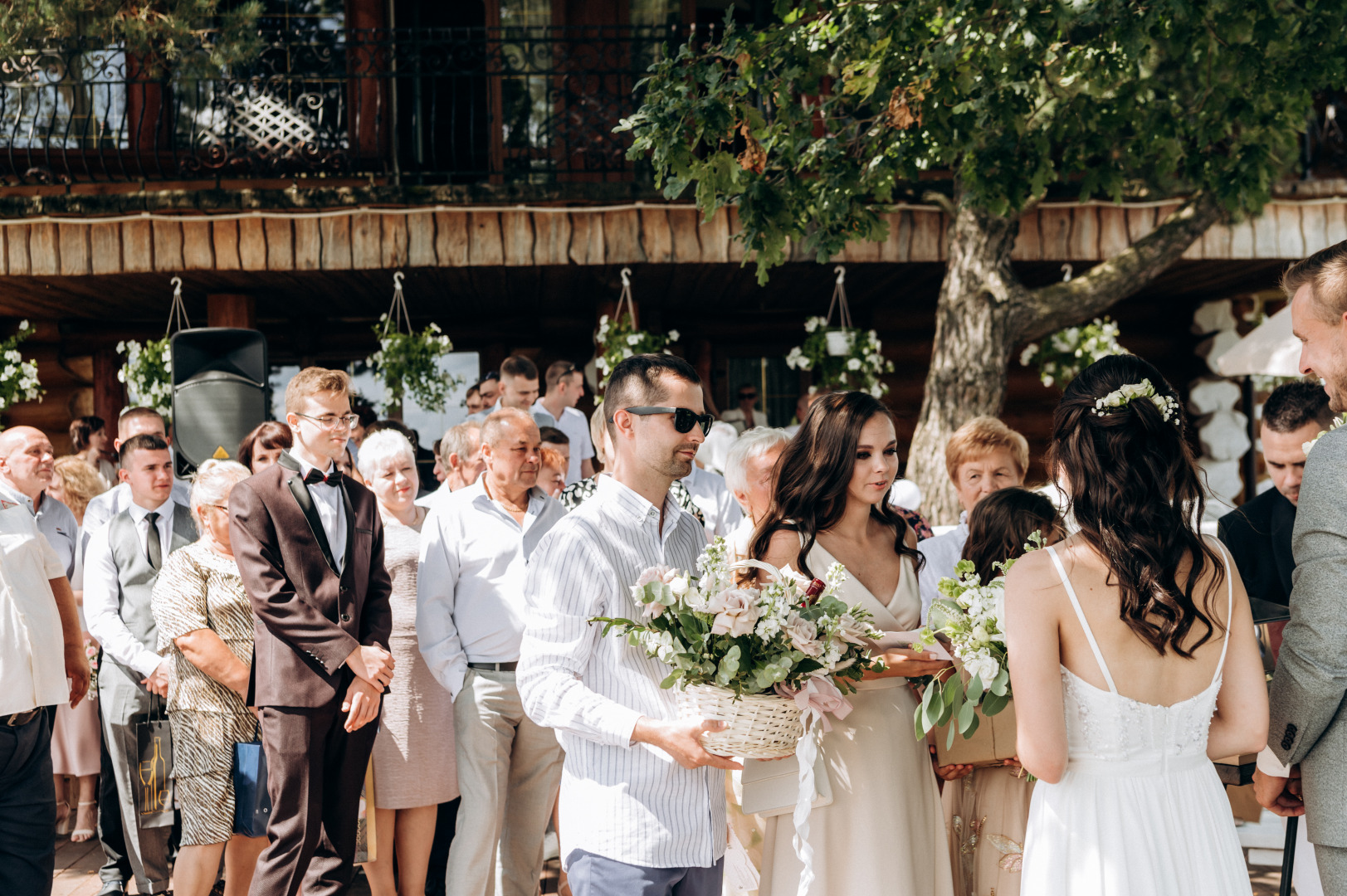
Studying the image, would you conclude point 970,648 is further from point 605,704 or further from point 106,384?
point 106,384

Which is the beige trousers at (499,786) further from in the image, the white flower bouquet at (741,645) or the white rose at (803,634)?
the white rose at (803,634)

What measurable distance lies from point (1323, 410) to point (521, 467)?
118 inches

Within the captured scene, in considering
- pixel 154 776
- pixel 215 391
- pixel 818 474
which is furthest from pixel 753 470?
pixel 215 391

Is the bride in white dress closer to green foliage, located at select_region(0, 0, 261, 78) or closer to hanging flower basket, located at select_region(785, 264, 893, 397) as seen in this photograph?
hanging flower basket, located at select_region(785, 264, 893, 397)

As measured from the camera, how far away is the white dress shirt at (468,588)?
423cm

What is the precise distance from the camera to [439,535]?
4.30 m

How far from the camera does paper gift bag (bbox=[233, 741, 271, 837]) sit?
3.98 meters

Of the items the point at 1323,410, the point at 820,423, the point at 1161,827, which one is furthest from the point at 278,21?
the point at 1161,827

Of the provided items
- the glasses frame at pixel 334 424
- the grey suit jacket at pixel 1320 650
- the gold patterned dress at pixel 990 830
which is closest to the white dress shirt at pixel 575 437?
the glasses frame at pixel 334 424

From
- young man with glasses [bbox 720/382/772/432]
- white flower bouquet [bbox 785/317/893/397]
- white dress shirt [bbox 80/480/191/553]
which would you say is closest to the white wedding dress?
white dress shirt [bbox 80/480/191/553]

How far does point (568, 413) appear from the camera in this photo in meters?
7.71

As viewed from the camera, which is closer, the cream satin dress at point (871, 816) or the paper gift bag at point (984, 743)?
the cream satin dress at point (871, 816)

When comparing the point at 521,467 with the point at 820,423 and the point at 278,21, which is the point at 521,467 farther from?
the point at 278,21

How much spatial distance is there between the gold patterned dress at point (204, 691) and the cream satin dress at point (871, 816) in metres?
2.30
